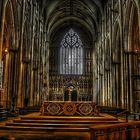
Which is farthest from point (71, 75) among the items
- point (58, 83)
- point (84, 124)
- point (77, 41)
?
point (84, 124)

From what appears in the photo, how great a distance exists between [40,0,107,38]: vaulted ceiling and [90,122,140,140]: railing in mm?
27378

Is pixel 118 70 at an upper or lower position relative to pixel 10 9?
lower

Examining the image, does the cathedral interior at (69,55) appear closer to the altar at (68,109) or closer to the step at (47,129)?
the altar at (68,109)

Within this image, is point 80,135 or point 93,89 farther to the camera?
point 93,89

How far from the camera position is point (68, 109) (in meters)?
13.0

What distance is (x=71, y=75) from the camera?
45375mm

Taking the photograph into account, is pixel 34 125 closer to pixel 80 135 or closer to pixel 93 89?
pixel 80 135

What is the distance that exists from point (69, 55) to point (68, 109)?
3444cm

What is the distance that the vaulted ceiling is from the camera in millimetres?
36344

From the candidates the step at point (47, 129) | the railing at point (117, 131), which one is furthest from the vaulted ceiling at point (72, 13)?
the railing at point (117, 131)

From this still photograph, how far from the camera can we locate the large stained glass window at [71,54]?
46250 millimetres

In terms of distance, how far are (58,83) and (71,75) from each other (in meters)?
2.94

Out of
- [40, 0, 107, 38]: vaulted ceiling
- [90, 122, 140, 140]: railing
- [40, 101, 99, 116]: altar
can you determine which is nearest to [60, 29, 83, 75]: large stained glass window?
[40, 0, 107, 38]: vaulted ceiling

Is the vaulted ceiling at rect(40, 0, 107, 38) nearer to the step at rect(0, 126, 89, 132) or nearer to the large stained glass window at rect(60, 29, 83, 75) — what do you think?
the large stained glass window at rect(60, 29, 83, 75)
